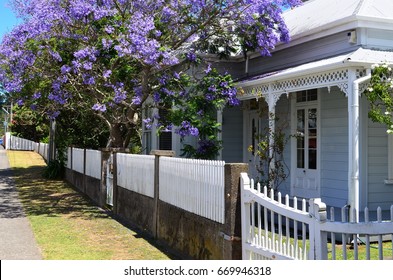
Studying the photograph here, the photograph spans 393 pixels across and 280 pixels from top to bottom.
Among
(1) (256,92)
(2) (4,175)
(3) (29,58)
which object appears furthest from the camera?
(2) (4,175)

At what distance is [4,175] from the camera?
21609 millimetres

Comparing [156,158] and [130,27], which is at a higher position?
[130,27]

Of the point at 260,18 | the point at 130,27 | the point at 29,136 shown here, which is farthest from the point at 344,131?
the point at 29,136

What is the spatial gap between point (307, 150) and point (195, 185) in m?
5.29

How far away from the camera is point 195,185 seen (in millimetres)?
6941

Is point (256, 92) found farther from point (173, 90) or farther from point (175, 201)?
point (175, 201)

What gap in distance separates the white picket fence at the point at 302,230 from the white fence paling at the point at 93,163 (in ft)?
26.8

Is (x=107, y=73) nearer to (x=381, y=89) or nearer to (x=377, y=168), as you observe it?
(x=381, y=89)

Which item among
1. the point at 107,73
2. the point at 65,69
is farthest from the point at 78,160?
the point at 107,73

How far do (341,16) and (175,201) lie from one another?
5514 mm

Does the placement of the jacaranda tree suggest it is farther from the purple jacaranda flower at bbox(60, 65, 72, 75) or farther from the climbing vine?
the climbing vine

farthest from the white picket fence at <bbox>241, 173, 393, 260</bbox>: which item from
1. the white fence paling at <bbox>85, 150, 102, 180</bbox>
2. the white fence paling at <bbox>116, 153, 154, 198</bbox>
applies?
the white fence paling at <bbox>85, 150, 102, 180</bbox>

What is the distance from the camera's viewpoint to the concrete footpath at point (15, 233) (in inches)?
287

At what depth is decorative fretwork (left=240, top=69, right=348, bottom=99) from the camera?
8.71 m
